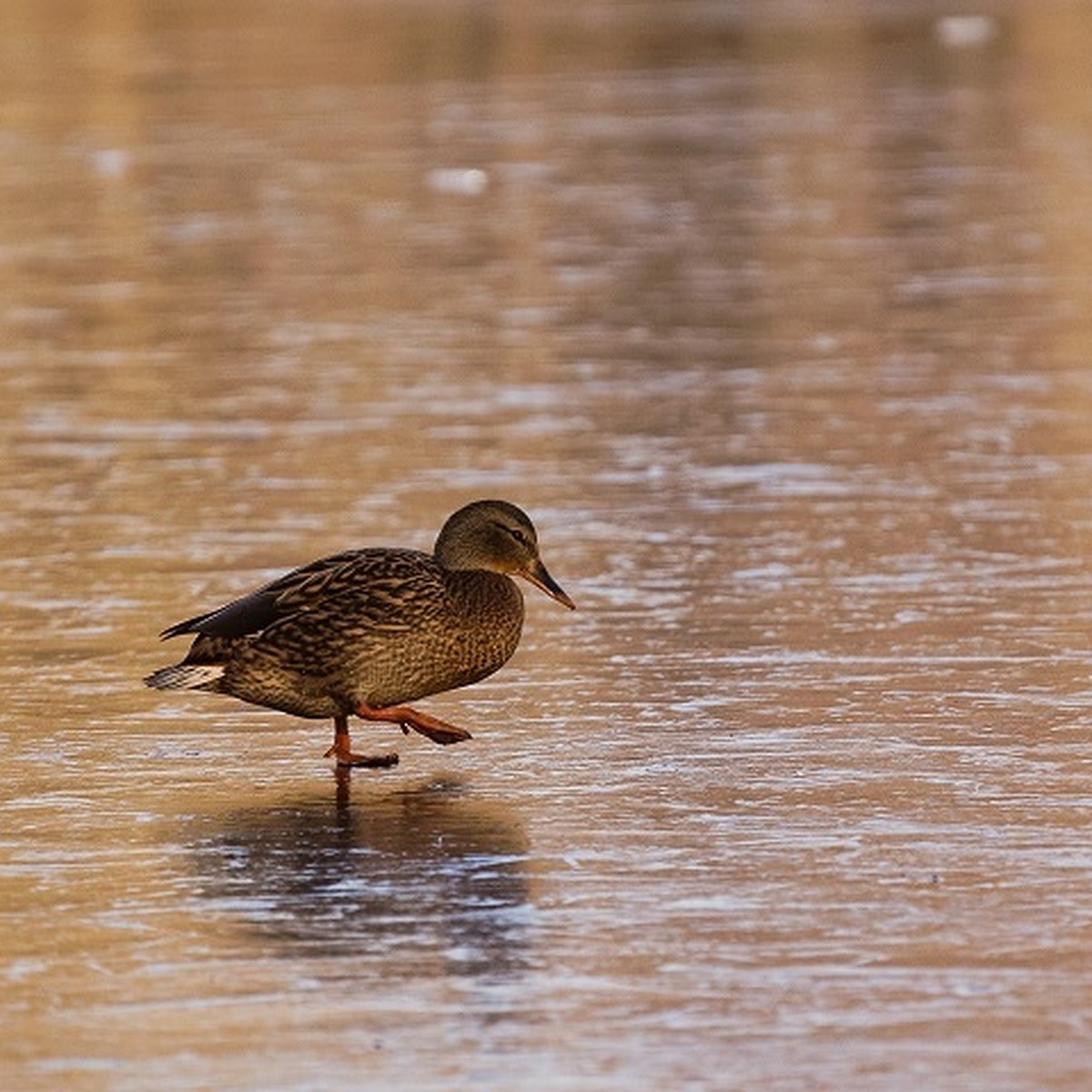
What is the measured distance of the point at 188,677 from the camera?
789 centimetres

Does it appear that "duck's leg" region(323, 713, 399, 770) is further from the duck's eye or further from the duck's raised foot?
the duck's eye

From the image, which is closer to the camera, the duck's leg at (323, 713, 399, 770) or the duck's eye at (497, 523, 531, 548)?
the duck's leg at (323, 713, 399, 770)

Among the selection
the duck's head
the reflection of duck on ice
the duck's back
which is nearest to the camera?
the reflection of duck on ice

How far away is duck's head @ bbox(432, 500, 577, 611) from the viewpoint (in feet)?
26.8

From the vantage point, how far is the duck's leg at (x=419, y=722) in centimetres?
795

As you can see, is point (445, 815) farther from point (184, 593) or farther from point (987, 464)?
point (987, 464)

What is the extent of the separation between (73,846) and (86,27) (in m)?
48.7

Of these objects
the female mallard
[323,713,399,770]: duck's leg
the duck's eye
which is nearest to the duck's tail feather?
the female mallard

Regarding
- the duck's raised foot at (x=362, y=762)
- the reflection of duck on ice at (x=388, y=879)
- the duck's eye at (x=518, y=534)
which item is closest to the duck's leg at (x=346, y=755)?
the duck's raised foot at (x=362, y=762)

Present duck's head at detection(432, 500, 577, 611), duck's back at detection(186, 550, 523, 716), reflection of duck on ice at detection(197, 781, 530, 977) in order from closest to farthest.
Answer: reflection of duck on ice at detection(197, 781, 530, 977) < duck's back at detection(186, 550, 523, 716) < duck's head at detection(432, 500, 577, 611)

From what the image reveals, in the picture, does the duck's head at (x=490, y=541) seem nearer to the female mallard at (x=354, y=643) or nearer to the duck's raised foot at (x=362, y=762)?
the female mallard at (x=354, y=643)

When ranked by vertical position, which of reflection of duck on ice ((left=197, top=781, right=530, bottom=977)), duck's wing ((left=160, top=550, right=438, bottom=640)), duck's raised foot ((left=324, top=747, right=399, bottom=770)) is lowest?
duck's raised foot ((left=324, top=747, right=399, bottom=770))

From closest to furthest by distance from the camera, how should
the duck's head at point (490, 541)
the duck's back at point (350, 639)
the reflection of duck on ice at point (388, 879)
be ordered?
the reflection of duck on ice at point (388, 879), the duck's back at point (350, 639), the duck's head at point (490, 541)

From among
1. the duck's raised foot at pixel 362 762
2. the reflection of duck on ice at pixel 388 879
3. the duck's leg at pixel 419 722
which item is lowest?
the duck's raised foot at pixel 362 762
